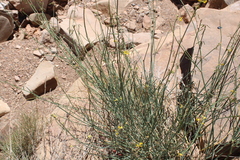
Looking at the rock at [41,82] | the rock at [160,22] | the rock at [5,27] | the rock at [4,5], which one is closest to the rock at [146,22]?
the rock at [160,22]

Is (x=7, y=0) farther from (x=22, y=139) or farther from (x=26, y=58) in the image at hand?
(x=22, y=139)

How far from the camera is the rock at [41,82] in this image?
3.15 meters

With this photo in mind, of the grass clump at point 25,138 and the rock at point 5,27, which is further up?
the rock at point 5,27

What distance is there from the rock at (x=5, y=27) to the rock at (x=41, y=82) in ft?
3.25

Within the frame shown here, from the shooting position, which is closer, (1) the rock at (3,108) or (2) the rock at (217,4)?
(1) the rock at (3,108)

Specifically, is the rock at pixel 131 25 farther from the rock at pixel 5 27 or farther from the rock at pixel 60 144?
the rock at pixel 60 144

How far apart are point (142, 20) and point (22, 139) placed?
273cm

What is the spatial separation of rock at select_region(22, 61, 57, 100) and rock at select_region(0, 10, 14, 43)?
99 centimetres

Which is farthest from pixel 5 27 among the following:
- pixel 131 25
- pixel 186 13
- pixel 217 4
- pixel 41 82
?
pixel 217 4

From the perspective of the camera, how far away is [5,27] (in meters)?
3.91

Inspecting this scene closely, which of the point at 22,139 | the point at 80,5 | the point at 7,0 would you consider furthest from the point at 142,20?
the point at 22,139

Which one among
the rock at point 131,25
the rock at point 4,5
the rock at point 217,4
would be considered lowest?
the rock at point 131,25

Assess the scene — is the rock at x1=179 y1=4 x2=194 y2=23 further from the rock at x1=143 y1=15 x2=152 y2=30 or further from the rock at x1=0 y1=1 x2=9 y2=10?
the rock at x1=0 y1=1 x2=9 y2=10

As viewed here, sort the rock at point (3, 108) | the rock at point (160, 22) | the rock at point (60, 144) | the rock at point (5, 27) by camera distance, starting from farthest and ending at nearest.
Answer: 1. the rock at point (160, 22)
2. the rock at point (5, 27)
3. the rock at point (3, 108)
4. the rock at point (60, 144)
